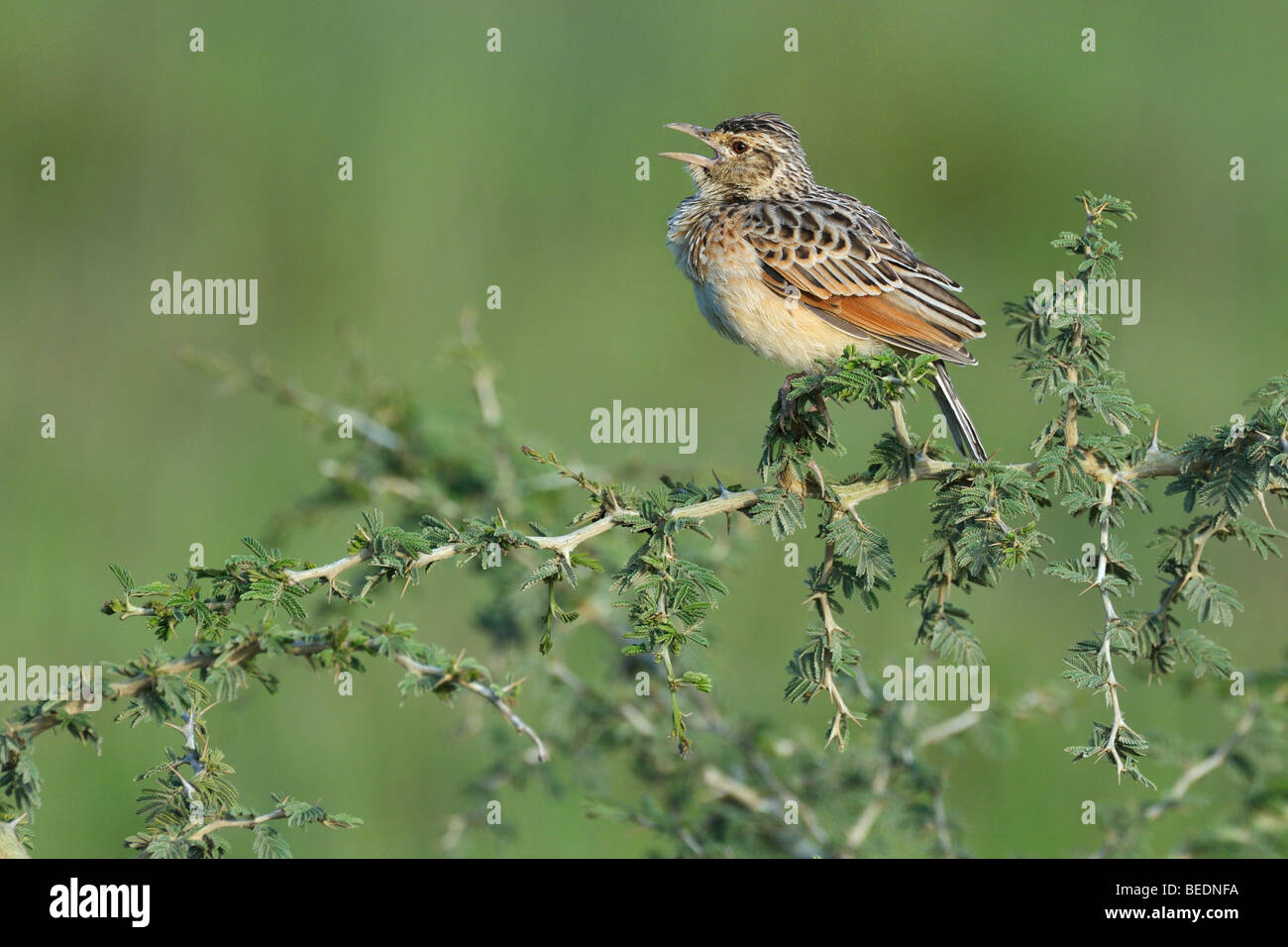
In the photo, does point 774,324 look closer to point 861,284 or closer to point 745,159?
point 861,284

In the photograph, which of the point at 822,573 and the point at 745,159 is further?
the point at 745,159

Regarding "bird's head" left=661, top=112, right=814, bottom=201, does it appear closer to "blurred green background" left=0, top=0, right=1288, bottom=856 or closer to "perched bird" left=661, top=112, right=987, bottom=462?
"perched bird" left=661, top=112, right=987, bottom=462

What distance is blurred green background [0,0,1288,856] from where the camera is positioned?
7.60 m

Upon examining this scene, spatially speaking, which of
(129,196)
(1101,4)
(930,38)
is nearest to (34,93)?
(129,196)

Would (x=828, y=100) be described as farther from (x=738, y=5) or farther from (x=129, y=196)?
(x=129, y=196)

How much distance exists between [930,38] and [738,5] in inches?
57.2

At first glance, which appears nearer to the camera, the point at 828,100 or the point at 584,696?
the point at 584,696

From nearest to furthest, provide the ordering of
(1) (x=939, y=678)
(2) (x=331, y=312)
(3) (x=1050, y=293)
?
(3) (x=1050, y=293) → (1) (x=939, y=678) → (2) (x=331, y=312)

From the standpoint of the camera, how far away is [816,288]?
16.8 ft

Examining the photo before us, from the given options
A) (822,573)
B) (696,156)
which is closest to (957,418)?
(822,573)

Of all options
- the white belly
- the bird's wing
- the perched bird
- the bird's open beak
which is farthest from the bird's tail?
the bird's open beak

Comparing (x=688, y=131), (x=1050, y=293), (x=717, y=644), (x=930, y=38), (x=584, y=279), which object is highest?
(x=930, y=38)

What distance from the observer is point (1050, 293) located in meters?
3.65

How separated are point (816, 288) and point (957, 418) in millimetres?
728
